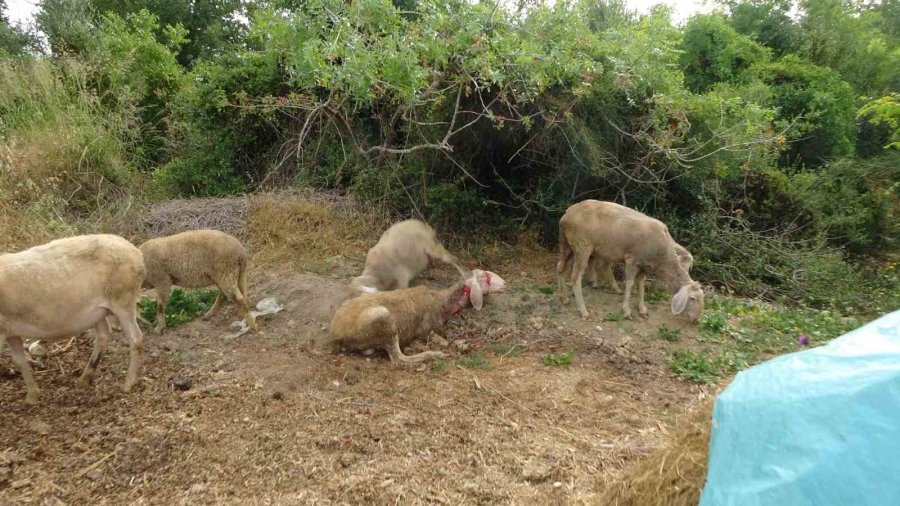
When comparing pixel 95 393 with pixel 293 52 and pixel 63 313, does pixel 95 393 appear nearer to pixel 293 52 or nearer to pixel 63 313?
pixel 63 313

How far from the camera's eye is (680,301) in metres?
6.67

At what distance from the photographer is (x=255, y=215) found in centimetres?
880

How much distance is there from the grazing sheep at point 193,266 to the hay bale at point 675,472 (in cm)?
435

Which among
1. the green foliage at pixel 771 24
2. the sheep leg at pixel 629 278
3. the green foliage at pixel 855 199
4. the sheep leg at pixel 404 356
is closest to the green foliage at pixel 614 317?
the sheep leg at pixel 629 278

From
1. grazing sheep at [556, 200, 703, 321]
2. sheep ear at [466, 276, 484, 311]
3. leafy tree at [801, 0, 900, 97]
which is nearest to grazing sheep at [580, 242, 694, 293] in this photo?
grazing sheep at [556, 200, 703, 321]

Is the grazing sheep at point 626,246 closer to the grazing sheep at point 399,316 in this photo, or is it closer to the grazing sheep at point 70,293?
the grazing sheep at point 399,316

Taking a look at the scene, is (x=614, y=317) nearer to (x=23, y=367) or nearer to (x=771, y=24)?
(x=23, y=367)

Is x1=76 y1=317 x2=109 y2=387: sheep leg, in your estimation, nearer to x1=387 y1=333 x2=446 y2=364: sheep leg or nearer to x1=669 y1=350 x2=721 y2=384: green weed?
x1=387 y1=333 x2=446 y2=364: sheep leg

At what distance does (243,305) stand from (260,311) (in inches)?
15.7

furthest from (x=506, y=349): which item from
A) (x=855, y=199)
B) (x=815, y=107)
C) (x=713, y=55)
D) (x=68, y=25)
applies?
(x=68, y=25)

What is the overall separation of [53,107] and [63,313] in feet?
22.8

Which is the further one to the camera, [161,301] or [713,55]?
[713,55]

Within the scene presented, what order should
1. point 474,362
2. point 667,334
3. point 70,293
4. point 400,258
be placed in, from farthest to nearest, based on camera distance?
point 400,258 < point 667,334 < point 474,362 < point 70,293

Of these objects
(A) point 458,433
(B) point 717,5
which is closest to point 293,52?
(A) point 458,433
